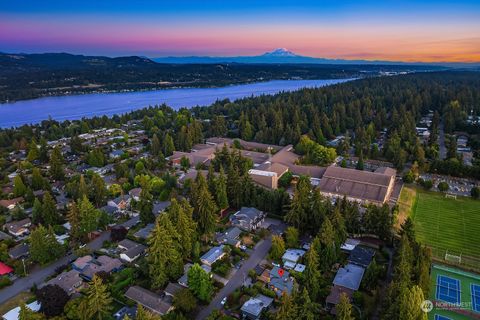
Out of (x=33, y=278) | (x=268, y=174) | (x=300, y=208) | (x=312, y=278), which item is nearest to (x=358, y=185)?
(x=268, y=174)

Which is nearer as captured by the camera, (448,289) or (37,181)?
(448,289)

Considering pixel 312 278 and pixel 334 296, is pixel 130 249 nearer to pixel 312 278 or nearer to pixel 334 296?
pixel 312 278

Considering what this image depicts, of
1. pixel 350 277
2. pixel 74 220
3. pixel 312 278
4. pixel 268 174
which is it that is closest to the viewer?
pixel 312 278

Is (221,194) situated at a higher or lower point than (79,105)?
higher

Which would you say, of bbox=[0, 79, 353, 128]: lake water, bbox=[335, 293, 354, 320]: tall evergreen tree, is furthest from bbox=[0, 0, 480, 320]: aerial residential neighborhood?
bbox=[0, 79, 353, 128]: lake water

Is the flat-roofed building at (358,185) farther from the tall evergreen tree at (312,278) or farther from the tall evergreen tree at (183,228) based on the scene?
the tall evergreen tree at (183,228)

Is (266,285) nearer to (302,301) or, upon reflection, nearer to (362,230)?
(302,301)
